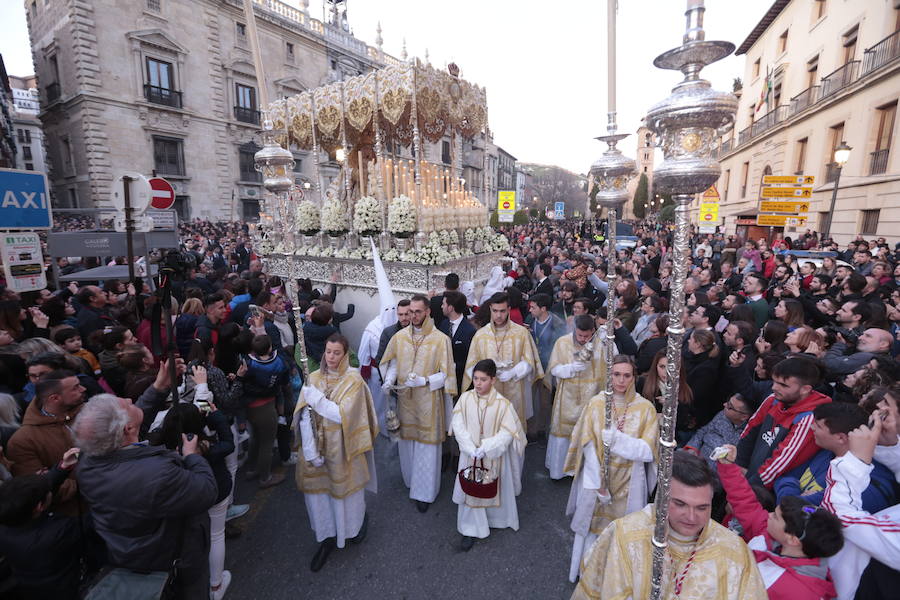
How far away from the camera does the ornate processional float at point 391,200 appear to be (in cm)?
898

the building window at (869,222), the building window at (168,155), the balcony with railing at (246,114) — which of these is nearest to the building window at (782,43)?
the building window at (869,222)

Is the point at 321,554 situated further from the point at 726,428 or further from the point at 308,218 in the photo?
the point at 308,218

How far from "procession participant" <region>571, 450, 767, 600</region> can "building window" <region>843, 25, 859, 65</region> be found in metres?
24.3

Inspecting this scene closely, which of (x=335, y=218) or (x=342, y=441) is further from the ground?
(x=335, y=218)

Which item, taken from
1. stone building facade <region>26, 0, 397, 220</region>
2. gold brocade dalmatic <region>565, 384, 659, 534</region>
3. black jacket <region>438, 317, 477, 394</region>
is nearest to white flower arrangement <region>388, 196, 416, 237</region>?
black jacket <region>438, 317, 477, 394</region>

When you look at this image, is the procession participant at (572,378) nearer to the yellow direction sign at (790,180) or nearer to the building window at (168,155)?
the yellow direction sign at (790,180)

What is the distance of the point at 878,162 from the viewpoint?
15555mm

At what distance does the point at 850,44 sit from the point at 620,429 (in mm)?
24211

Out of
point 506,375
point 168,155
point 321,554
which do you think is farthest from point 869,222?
point 168,155

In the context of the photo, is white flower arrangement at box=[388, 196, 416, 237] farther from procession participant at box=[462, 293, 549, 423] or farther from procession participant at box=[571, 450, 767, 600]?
procession participant at box=[571, 450, 767, 600]

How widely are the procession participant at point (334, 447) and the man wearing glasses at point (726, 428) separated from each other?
2.80 metres

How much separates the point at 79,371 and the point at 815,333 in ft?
22.9

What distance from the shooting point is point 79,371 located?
12.6ft

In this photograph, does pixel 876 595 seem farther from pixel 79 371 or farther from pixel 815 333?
pixel 79 371
